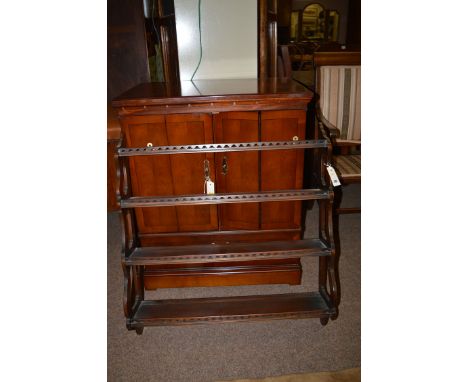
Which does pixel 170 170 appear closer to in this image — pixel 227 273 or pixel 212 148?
pixel 212 148

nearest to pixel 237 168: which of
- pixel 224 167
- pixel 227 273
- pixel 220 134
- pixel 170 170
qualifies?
pixel 224 167

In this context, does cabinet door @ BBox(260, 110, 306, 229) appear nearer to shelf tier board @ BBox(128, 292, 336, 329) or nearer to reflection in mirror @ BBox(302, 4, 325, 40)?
shelf tier board @ BBox(128, 292, 336, 329)

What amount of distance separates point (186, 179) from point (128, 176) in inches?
10.6

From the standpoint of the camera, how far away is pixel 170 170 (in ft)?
5.45

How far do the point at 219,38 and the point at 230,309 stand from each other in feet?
5.13

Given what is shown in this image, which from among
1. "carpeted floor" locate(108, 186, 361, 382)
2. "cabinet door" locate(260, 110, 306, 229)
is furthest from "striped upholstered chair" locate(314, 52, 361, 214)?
"carpeted floor" locate(108, 186, 361, 382)

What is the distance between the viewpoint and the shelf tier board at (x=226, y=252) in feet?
4.99

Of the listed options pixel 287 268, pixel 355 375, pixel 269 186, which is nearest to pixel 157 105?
pixel 269 186

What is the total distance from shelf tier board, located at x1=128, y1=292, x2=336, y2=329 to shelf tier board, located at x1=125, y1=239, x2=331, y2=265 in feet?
0.80

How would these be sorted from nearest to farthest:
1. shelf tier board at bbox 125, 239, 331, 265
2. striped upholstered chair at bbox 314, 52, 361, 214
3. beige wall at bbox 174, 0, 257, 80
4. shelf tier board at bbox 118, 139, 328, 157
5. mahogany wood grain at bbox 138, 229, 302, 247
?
shelf tier board at bbox 118, 139, 328, 157 < shelf tier board at bbox 125, 239, 331, 265 < mahogany wood grain at bbox 138, 229, 302, 247 < beige wall at bbox 174, 0, 257, 80 < striped upholstered chair at bbox 314, 52, 361, 214

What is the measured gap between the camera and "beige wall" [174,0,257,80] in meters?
2.09

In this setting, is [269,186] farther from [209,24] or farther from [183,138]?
[209,24]

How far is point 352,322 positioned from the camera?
166 cm

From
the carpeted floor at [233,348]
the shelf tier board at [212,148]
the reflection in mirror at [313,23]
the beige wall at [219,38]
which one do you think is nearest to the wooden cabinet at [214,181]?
the shelf tier board at [212,148]
